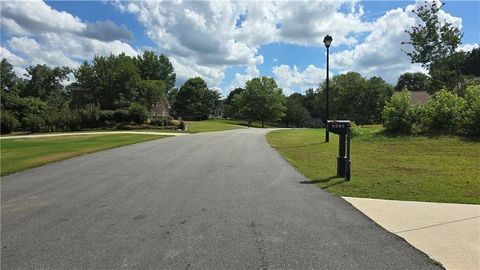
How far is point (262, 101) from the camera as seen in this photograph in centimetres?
8194

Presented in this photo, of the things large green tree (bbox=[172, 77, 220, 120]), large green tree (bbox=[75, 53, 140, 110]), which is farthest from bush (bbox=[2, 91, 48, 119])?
large green tree (bbox=[172, 77, 220, 120])

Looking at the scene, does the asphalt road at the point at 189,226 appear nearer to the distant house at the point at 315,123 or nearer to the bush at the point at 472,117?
the bush at the point at 472,117

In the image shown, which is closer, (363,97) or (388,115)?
(388,115)

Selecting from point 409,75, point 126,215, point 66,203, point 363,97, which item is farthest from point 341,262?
point 409,75

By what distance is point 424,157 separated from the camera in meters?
13.0

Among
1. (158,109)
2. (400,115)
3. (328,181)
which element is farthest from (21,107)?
(328,181)

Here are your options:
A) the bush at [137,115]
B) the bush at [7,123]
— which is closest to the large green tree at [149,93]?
the bush at [137,115]

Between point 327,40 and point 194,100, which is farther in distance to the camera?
point 194,100

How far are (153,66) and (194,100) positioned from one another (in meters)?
16.7

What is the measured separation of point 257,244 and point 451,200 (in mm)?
4332

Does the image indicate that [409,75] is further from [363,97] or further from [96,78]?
[96,78]

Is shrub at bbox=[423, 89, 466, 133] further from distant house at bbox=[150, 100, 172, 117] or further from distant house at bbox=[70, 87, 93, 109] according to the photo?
distant house at bbox=[70, 87, 93, 109]

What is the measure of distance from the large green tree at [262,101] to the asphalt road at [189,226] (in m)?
72.0

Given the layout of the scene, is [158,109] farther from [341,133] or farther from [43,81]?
[341,133]
